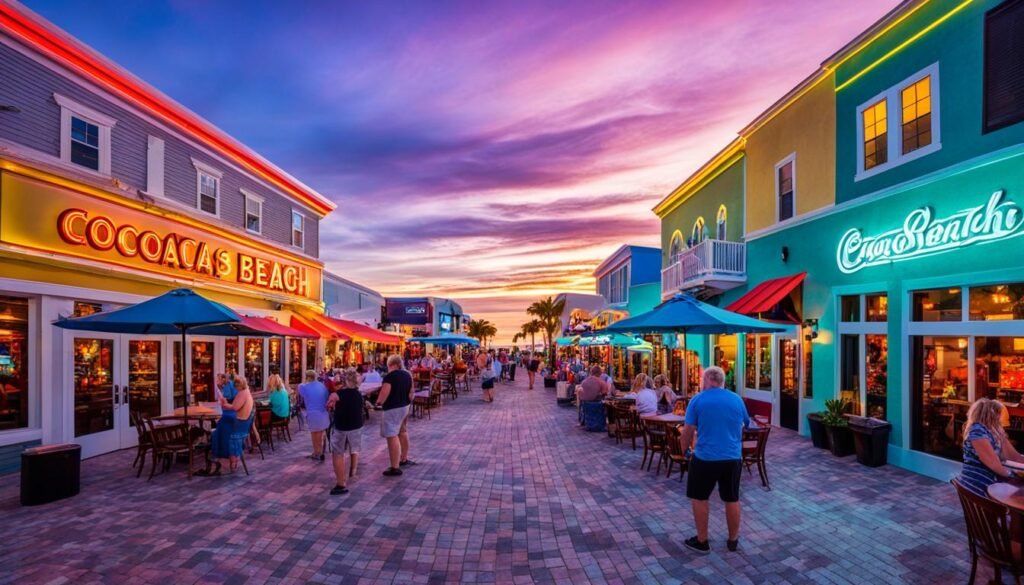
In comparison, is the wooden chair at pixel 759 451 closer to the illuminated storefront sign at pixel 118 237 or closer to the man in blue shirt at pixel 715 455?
the man in blue shirt at pixel 715 455

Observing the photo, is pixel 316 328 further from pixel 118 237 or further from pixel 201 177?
pixel 118 237

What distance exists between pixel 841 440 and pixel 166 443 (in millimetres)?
11587

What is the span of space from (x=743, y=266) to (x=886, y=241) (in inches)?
213

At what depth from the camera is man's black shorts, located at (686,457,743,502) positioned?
507 cm

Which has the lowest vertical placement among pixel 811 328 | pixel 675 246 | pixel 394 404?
pixel 394 404

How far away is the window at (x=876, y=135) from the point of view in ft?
31.5

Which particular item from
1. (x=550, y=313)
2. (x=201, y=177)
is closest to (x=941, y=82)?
(x=201, y=177)

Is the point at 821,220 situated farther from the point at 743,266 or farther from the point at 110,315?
the point at 110,315

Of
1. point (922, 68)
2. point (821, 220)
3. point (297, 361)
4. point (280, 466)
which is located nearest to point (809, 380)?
point (821, 220)

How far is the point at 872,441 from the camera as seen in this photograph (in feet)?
28.2

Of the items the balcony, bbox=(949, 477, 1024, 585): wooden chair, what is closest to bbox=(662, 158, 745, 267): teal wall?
the balcony

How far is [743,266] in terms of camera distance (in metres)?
14.5

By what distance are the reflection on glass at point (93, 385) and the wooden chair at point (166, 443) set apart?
6.84ft

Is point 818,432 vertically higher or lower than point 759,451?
lower
